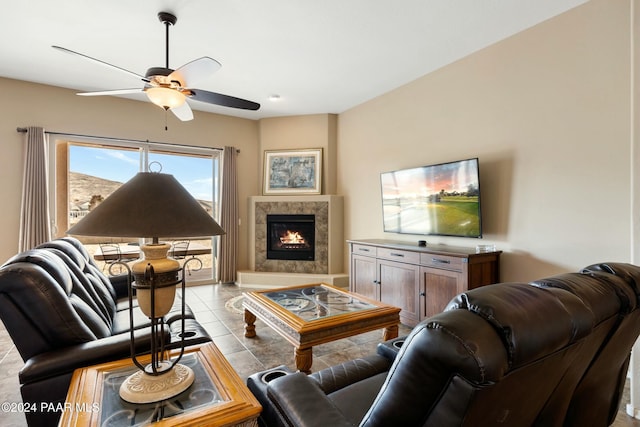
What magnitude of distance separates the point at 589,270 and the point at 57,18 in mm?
4311

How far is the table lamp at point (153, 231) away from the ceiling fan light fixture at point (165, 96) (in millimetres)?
1765

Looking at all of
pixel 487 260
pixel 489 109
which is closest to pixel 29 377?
pixel 487 260

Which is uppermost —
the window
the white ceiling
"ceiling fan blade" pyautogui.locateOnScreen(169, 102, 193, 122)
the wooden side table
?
the white ceiling

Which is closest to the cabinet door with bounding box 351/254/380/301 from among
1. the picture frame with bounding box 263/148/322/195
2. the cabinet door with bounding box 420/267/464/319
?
the cabinet door with bounding box 420/267/464/319

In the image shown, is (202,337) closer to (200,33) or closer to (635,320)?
(635,320)

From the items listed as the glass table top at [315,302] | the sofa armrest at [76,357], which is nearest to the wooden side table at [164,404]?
the sofa armrest at [76,357]

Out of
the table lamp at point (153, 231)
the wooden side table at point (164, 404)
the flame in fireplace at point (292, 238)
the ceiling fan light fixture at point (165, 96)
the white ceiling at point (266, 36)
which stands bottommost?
the wooden side table at point (164, 404)

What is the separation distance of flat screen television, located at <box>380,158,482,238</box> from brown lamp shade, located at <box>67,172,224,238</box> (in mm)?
2870

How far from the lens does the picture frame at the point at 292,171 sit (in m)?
5.55

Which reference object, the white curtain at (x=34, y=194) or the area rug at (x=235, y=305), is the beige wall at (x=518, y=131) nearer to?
the white curtain at (x=34, y=194)

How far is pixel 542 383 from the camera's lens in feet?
2.67

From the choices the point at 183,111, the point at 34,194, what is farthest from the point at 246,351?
the point at 34,194

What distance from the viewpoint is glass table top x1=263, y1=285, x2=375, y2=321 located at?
8.34 feet

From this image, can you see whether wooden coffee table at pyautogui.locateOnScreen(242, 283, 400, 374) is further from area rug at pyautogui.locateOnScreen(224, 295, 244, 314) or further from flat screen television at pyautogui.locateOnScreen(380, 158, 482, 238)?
Answer: flat screen television at pyautogui.locateOnScreen(380, 158, 482, 238)
